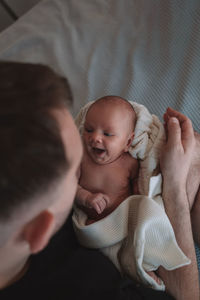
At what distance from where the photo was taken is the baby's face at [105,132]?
0.95 m

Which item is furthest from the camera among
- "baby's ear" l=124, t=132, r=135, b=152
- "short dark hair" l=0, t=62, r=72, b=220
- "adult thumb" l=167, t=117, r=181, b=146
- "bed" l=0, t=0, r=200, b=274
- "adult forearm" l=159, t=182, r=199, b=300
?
"bed" l=0, t=0, r=200, b=274

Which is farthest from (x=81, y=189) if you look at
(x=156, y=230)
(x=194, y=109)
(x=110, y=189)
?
(x=194, y=109)

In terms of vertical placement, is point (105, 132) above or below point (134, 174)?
above

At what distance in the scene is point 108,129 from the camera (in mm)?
958

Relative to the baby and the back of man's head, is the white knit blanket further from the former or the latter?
the back of man's head

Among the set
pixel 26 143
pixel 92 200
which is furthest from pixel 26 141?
pixel 92 200

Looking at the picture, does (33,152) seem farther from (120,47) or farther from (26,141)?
(120,47)

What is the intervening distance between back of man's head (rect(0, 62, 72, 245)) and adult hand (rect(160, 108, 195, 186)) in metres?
→ 0.50

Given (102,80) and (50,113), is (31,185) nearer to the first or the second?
(50,113)

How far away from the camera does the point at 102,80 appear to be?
134 cm

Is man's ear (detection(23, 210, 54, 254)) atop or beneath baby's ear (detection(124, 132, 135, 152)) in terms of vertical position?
atop

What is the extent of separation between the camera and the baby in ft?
3.12

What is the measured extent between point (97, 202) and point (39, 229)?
41 centimetres

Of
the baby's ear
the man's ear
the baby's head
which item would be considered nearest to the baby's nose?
the baby's head
